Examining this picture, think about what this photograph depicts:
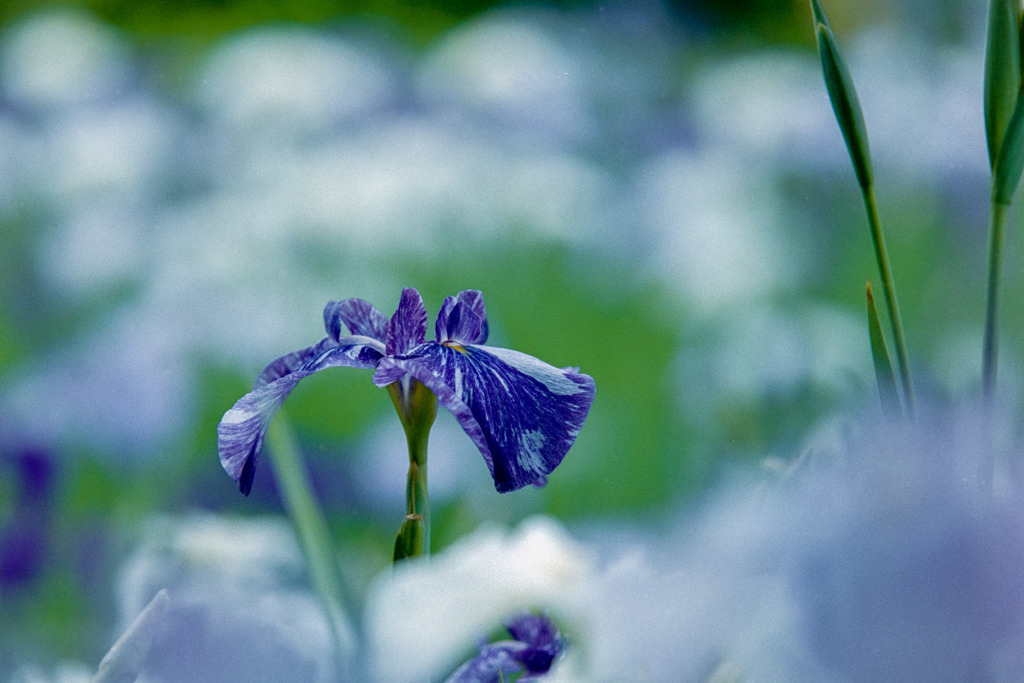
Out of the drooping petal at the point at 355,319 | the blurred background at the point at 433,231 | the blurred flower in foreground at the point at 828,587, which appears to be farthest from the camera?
the blurred background at the point at 433,231

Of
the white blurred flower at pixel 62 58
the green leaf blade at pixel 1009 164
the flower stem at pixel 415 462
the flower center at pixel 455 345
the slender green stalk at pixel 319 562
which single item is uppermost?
the white blurred flower at pixel 62 58

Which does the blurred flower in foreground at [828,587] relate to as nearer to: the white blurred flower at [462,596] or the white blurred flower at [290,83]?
the white blurred flower at [462,596]

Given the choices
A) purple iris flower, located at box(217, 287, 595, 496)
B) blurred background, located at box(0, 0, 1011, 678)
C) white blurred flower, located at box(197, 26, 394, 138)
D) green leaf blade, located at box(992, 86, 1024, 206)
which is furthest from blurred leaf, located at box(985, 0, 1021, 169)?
white blurred flower, located at box(197, 26, 394, 138)

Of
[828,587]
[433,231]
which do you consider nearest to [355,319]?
[828,587]

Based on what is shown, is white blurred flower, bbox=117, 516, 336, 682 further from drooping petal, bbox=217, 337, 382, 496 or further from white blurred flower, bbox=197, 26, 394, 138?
white blurred flower, bbox=197, 26, 394, 138

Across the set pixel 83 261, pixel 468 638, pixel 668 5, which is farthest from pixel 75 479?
pixel 668 5

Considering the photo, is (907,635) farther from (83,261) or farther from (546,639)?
(83,261)

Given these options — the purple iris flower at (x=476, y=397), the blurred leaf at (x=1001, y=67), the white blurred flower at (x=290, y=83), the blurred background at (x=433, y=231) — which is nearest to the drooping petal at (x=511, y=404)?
the purple iris flower at (x=476, y=397)
